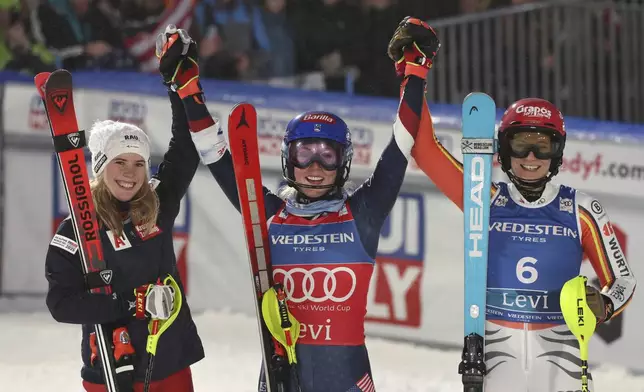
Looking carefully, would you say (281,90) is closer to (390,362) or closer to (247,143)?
(390,362)

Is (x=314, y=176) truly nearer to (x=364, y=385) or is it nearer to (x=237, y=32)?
(x=364, y=385)

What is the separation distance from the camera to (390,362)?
7508mm

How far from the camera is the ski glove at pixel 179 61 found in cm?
494

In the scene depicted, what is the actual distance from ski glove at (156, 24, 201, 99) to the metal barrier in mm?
4285

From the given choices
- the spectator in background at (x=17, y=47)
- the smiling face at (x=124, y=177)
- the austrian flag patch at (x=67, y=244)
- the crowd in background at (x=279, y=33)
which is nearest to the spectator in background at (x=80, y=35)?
the crowd in background at (x=279, y=33)

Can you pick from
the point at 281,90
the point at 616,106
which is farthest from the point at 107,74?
the point at 616,106

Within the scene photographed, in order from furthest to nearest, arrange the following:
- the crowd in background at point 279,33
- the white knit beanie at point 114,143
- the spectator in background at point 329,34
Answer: the spectator in background at point 329,34
the crowd in background at point 279,33
the white knit beanie at point 114,143

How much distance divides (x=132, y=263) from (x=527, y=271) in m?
1.56

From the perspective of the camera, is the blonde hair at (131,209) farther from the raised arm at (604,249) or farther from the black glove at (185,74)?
the raised arm at (604,249)

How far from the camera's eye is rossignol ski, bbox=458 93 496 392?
4.68m

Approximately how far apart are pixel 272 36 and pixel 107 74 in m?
1.79

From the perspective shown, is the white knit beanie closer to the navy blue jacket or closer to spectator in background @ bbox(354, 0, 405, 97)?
the navy blue jacket

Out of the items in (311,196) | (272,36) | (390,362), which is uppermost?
(272,36)

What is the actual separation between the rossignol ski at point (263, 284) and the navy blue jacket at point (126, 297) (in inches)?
13.1
